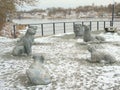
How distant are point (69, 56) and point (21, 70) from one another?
2.32 metres

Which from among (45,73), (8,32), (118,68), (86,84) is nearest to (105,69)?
(118,68)

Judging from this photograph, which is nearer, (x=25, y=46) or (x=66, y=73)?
(x=66, y=73)

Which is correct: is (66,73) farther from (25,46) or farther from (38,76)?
(25,46)

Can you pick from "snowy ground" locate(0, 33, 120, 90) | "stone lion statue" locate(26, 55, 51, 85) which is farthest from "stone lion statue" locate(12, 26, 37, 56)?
"stone lion statue" locate(26, 55, 51, 85)

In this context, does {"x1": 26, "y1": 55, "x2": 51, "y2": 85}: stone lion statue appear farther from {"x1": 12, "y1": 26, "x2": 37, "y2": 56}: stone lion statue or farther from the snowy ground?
{"x1": 12, "y1": 26, "x2": 37, "y2": 56}: stone lion statue

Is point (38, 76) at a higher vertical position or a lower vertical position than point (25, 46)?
lower

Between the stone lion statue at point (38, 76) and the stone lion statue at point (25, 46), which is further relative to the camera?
the stone lion statue at point (25, 46)

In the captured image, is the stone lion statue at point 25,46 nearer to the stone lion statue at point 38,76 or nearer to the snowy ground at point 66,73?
the snowy ground at point 66,73

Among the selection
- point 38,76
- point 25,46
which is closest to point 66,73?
point 38,76

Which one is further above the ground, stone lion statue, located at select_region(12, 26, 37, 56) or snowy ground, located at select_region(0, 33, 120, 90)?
stone lion statue, located at select_region(12, 26, 37, 56)

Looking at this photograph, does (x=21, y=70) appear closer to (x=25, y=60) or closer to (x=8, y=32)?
(x=25, y=60)

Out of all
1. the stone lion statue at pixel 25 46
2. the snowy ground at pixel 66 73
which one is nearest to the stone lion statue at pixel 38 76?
the snowy ground at pixel 66 73

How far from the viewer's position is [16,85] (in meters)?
6.67

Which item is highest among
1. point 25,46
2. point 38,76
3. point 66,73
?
point 25,46
